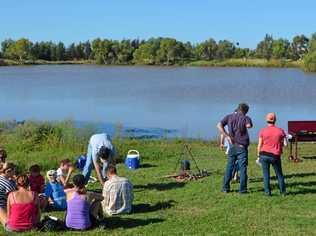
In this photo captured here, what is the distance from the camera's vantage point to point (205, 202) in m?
9.53

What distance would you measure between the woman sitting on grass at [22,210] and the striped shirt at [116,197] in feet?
4.37

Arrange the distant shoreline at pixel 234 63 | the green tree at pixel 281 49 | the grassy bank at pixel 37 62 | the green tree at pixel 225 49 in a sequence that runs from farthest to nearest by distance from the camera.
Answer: the green tree at pixel 225 49
the green tree at pixel 281 49
the grassy bank at pixel 37 62
the distant shoreline at pixel 234 63

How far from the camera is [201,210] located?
29.5 feet

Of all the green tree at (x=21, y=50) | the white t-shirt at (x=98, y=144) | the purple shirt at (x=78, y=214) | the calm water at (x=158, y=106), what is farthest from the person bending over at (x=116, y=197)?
the green tree at (x=21, y=50)

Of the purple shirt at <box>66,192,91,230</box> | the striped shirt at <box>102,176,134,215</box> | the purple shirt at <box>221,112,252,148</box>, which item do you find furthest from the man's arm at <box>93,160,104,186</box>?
the purple shirt at <box>221,112,252,148</box>

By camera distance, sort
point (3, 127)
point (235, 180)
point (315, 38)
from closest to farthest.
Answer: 1. point (235, 180)
2. point (3, 127)
3. point (315, 38)

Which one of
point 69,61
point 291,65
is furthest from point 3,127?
point 69,61

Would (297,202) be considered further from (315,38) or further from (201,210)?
(315,38)

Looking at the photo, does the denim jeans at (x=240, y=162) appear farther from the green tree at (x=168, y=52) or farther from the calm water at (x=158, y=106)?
the green tree at (x=168, y=52)

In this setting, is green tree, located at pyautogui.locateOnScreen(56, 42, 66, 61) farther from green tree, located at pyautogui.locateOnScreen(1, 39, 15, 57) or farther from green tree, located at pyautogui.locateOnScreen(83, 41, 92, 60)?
green tree, located at pyautogui.locateOnScreen(1, 39, 15, 57)

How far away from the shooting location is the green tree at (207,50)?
468ft

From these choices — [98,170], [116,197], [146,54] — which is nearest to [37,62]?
[146,54]

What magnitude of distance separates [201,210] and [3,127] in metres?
15.0

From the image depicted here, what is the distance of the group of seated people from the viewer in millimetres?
7680
